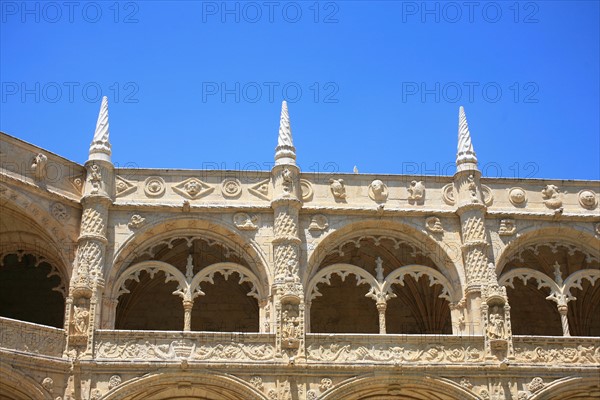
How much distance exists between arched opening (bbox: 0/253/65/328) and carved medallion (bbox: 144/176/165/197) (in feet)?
13.8

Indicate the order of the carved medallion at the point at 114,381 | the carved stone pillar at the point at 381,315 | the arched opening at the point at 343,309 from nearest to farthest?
1. the carved medallion at the point at 114,381
2. the carved stone pillar at the point at 381,315
3. the arched opening at the point at 343,309

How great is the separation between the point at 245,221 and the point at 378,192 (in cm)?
335

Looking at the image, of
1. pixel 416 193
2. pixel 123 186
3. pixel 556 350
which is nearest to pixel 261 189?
pixel 123 186

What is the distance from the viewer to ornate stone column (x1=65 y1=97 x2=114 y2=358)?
19480 millimetres

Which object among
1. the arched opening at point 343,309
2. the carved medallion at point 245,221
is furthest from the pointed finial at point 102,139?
the arched opening at point 343,309

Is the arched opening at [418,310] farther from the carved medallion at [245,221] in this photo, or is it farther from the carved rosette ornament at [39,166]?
the carved rosette ornament at [39,166]

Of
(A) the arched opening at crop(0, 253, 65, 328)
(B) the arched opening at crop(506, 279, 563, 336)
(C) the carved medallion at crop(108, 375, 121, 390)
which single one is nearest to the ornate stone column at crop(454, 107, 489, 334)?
(B) the arched opening at crop(506, 279, 563, 336)

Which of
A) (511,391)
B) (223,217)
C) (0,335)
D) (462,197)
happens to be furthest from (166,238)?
(511,391)

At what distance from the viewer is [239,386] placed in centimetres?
1955

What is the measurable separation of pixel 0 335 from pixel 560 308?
42.1 ft

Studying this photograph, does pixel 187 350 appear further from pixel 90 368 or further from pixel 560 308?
pixel 560 308

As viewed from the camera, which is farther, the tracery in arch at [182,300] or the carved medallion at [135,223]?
the tracery in arch at [182,300]

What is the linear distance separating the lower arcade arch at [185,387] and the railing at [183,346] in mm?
420

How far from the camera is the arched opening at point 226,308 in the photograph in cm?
2458
